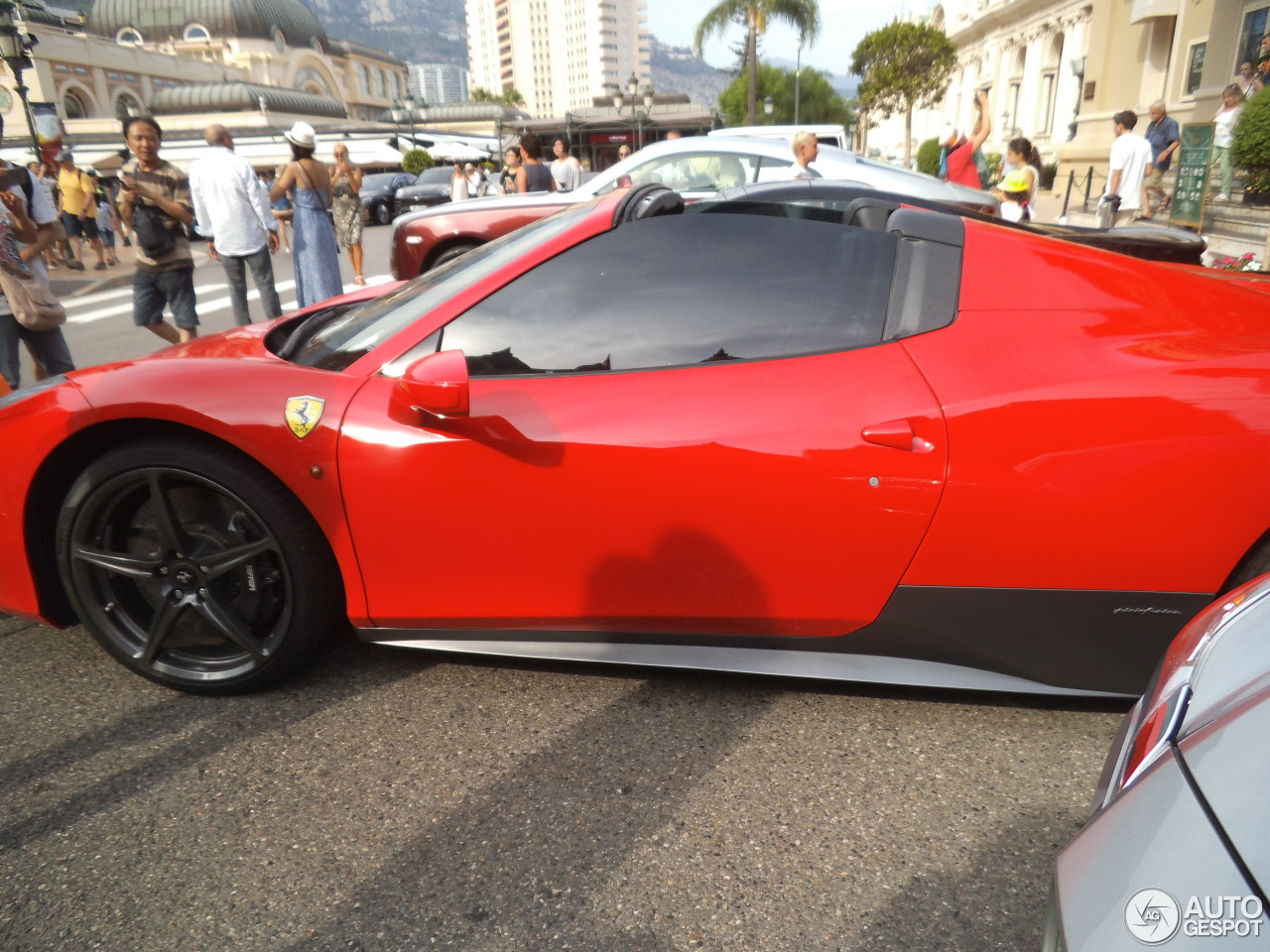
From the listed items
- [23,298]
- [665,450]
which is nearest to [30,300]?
[23,298]

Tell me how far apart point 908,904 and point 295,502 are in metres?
1.74

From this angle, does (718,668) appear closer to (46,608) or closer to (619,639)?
(619,639)

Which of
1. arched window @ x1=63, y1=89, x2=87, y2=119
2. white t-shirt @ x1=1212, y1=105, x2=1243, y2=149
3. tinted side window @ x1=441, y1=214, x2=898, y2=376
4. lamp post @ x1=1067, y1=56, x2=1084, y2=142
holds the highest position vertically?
arched window @ x1=63, y1=89, x2=87, y2=119

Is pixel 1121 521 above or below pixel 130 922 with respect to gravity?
above

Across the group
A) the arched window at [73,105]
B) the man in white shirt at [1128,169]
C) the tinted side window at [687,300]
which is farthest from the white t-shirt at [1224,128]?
the arched window at [73,105]

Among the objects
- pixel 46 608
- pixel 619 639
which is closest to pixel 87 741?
pixel 46 608

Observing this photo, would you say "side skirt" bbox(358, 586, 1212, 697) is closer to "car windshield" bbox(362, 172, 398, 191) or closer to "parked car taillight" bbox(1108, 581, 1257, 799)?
"parked car taillight" bbox(1108, 581, 1257, 799)

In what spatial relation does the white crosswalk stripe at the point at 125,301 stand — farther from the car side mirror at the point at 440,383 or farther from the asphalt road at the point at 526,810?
the car side mirror at the point at 440,383

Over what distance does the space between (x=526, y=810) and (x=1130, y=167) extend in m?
10.1

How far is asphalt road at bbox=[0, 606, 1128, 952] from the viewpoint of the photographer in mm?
1803

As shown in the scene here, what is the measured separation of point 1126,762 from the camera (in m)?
1.16

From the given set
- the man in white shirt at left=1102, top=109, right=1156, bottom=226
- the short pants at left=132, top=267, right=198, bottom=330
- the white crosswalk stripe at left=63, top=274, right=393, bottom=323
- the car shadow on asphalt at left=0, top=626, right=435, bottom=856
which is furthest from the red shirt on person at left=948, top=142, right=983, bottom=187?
the car shadow on asphalt at left=0, top=626, right=435, bottom=856

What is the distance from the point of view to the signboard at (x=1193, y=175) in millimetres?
11508

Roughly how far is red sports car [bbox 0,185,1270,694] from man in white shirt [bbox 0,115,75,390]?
106 inches
